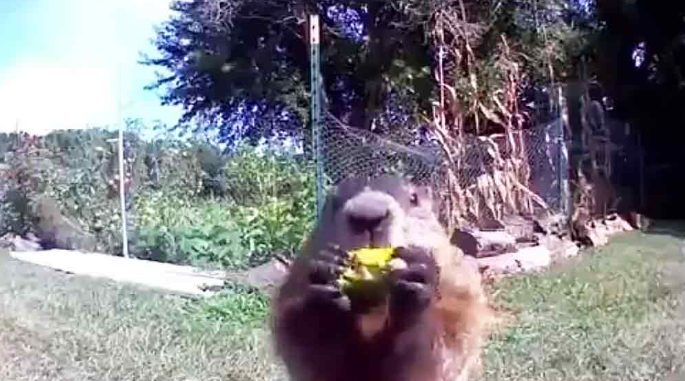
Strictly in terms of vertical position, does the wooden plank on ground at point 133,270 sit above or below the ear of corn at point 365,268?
below

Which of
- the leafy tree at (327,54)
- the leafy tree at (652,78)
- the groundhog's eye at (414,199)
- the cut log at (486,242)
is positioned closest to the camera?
the groundhog's eye at (414,199)

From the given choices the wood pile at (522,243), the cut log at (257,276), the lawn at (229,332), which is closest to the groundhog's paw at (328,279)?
the lawn at (229,332)

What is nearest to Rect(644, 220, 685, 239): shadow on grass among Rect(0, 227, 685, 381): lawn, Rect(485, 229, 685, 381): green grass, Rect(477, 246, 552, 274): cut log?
Rect(485, 229, 685, 381): green grass

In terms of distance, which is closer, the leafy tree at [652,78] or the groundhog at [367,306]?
the groundhog at [367,306]

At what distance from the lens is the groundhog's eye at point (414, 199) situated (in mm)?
1324

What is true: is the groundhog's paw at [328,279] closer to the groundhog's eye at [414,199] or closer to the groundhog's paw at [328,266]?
the groundhog's paw at [328,266]

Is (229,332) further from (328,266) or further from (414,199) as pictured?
(328,266)

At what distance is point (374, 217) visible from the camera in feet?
3.92

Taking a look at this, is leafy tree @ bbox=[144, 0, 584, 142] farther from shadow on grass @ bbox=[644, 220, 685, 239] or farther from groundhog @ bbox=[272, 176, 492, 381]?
groundhog @ bbox=[272, 176, 492, 381]

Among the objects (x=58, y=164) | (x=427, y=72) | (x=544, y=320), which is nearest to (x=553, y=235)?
(x=427, y=72)

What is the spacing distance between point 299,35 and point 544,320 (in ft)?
13.9

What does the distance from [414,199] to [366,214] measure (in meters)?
0.17

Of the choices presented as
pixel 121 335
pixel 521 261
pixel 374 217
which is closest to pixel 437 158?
pixel 521 261

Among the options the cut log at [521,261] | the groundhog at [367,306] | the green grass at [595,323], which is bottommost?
the green grass at [595,323]
